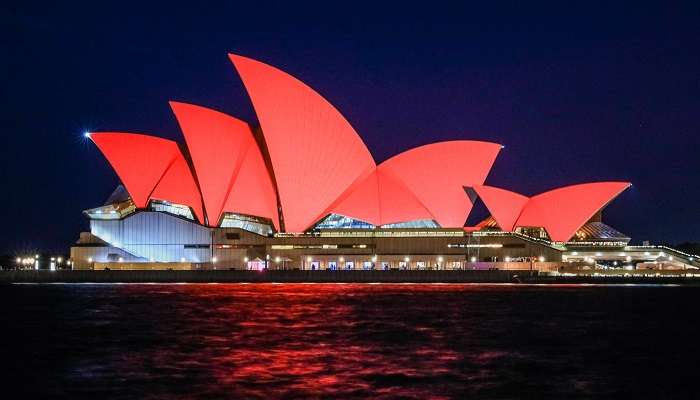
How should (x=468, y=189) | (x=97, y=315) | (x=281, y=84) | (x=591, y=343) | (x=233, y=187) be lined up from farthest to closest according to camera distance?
(x=468, y=189) < (x=233, y=187) < (x=281, y=84) < (x=97, y=315) < (x=591, y=343)

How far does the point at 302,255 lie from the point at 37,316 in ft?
116

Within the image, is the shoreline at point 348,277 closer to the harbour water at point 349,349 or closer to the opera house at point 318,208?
the opera house at point 318,208

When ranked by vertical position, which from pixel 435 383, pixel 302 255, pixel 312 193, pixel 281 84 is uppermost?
pixel 281 84

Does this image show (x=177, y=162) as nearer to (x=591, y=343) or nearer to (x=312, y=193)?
(x=312, y=193)

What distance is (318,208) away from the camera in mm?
69812

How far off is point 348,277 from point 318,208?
19.6 feet

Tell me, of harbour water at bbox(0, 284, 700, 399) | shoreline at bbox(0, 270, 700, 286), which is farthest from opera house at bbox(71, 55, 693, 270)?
harbour water at bbox(0, 284, 700, 399)

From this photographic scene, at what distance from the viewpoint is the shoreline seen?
6875cm

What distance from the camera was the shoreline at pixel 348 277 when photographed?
68.8 meters

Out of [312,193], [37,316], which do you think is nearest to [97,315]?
[37,316]

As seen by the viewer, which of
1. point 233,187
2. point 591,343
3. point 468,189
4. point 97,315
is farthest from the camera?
point 468,189

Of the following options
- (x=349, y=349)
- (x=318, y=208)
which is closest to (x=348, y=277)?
(x=318, y=208)

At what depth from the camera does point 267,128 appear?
6281cm

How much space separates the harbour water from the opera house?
2071 centimetres
